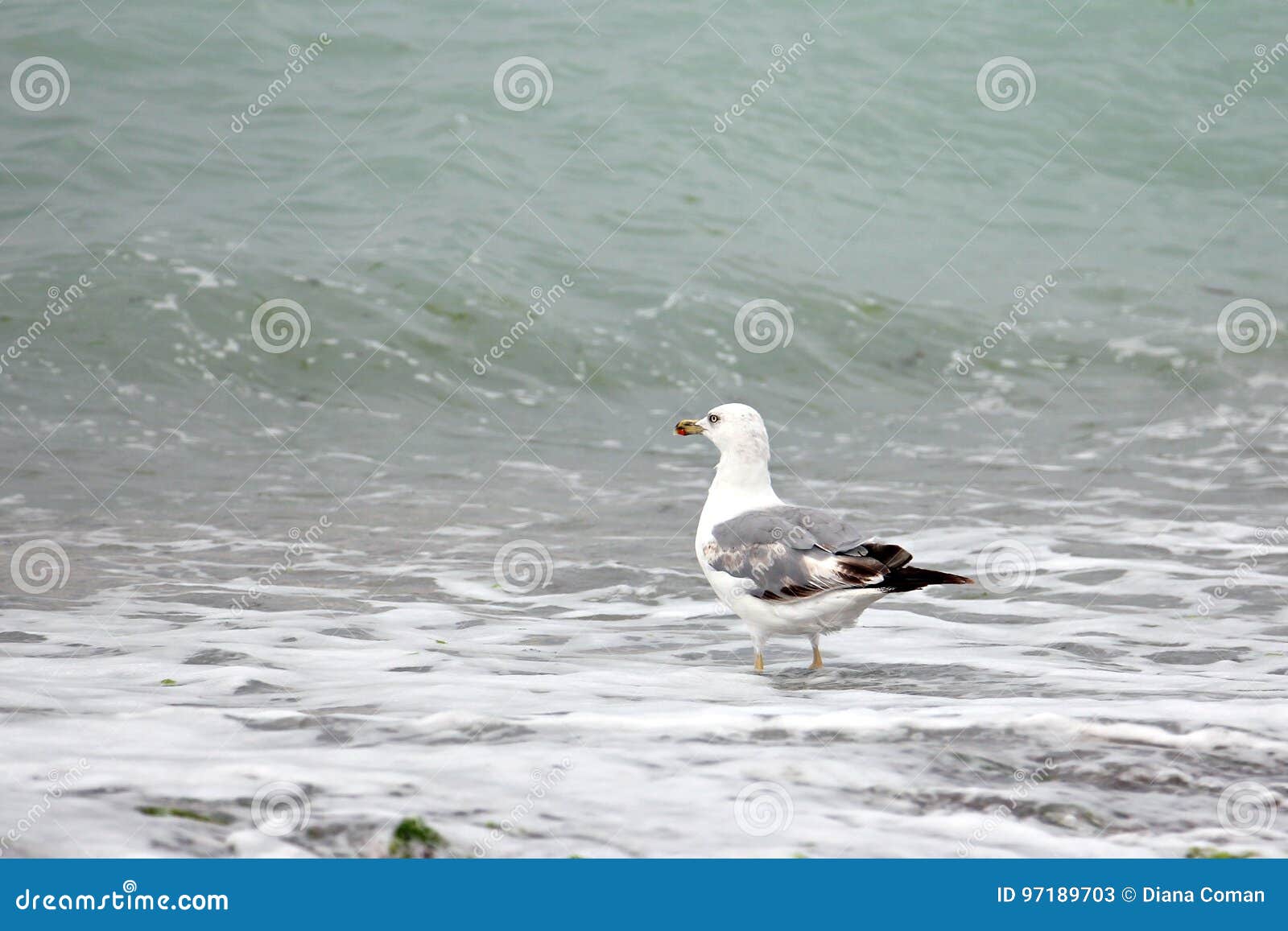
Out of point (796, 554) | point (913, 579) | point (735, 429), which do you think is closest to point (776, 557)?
point (796, 554)

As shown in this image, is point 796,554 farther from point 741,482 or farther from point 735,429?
point 735,429

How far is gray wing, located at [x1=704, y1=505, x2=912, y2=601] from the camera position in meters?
5.27

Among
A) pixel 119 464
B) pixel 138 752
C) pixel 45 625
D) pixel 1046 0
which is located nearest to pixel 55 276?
pixel 119 464

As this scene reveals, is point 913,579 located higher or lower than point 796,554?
lower

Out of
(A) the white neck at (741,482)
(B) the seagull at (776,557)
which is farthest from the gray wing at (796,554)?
(A) the white neck at (741,482)

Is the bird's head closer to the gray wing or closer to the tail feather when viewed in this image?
the gray wing

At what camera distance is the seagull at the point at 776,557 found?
17.3 ft

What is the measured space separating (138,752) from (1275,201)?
63.0ft

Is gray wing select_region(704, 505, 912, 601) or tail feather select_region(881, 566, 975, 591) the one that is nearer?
tail feather select_region(881, 566, 975, 591)

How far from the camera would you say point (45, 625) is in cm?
628

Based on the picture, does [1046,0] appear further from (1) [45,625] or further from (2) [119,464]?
(1) [45,625]

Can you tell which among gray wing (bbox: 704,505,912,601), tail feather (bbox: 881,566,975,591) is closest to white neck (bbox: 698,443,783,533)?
gray wing (bbox: 704,505,912,601)

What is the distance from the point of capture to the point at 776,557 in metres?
5.52

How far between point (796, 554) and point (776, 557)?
0.09 meters
